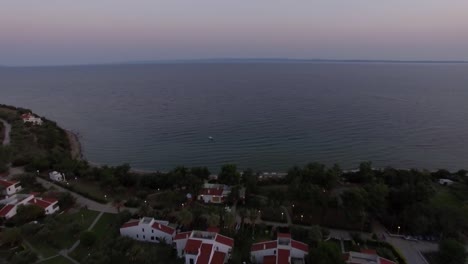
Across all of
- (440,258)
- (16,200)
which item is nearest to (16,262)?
(16,200)

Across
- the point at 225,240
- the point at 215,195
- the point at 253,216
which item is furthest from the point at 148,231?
the point at 253,216

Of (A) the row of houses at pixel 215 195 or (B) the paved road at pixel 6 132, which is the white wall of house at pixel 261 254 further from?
(B) the paved road at pixel 6 132

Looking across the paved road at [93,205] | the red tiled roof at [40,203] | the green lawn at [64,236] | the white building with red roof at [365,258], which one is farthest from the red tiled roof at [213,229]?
the red tiled roof at [40,203]

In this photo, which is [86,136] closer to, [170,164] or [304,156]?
[170,164]

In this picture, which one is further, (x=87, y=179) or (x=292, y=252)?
(x=87, y=179)

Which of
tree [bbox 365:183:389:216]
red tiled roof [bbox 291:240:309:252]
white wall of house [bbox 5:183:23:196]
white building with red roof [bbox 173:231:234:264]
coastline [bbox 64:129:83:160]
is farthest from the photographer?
coastline [bbox 64:129:83:160]

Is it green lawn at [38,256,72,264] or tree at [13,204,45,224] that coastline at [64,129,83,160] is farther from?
green lawn at [38,256,72,264]

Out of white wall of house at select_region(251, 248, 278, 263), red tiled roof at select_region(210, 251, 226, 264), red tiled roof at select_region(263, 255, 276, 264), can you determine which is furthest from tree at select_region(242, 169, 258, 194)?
red tiled roof at select_region(210, 251, 226, 264)
